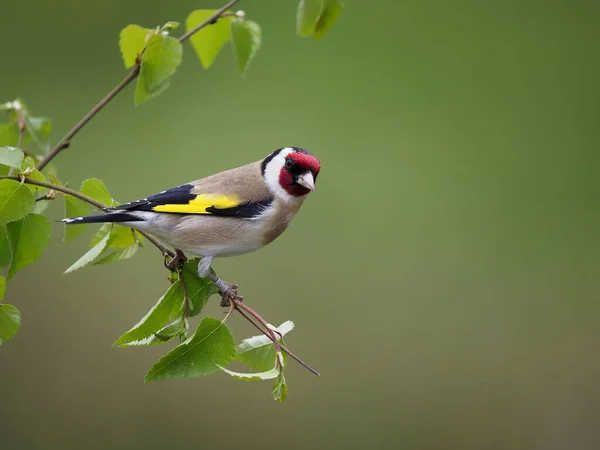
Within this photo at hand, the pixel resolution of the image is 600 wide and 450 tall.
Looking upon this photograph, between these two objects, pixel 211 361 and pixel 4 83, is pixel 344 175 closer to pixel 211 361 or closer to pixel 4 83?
pixel 4 83

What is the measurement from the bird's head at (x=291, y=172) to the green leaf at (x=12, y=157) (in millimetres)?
865

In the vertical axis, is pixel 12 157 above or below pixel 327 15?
below

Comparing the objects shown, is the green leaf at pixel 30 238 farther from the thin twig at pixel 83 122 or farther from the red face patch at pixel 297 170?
the red face patch at pixel 297 170

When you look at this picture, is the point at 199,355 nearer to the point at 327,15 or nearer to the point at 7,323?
the point at 7,323

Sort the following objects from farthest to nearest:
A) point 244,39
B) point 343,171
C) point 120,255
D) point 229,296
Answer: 1. point 343,171
2. point 244,39
3. point 120,255
4. point 229,296

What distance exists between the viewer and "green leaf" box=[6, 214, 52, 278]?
167cm

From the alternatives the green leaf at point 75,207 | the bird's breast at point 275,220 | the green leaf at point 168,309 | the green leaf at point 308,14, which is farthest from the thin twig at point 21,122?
the green leaf at point 308,14

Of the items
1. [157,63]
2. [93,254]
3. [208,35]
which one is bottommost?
[93,254]

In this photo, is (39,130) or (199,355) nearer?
(199,355)

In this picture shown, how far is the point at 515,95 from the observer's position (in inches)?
259

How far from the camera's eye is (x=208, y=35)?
219 cm

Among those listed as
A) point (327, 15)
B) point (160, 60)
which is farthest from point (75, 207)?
point (327, 15)

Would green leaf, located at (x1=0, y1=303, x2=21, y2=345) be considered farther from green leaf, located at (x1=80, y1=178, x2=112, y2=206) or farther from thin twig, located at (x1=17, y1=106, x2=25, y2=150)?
thin twig, located at (x1=17, y1=106, x2=25, y2=150)

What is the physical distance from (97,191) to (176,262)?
0.29 meters
